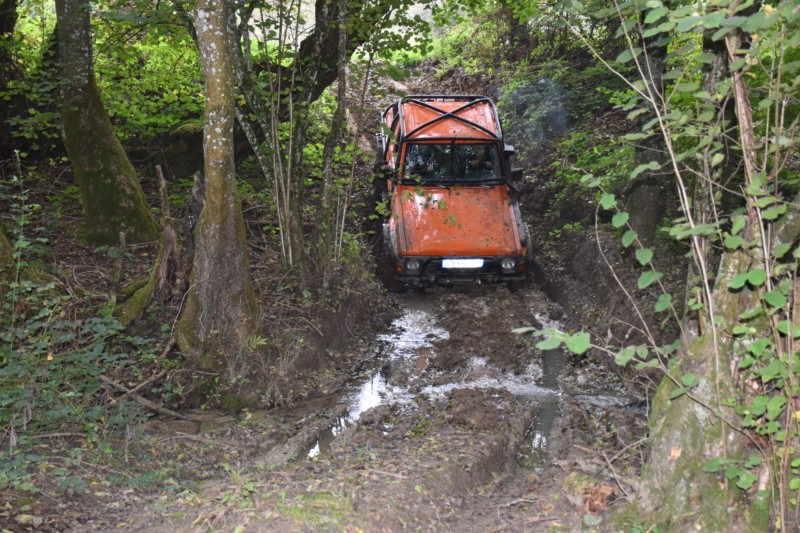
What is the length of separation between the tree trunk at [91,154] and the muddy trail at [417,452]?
11.6 feet

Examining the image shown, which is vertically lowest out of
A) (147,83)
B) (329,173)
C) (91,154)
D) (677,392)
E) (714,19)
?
(677,392)

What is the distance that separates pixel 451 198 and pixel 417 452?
5229mm

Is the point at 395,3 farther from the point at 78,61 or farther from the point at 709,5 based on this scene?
the point at 709,5

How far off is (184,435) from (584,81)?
497 inches

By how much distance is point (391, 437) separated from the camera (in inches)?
186

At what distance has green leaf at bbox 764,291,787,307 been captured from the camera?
256cm


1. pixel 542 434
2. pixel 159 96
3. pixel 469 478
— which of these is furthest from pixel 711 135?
pixel 159 96

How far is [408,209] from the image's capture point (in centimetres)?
871

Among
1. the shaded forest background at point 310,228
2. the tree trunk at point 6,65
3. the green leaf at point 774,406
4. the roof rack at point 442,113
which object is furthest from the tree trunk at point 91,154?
the green leaf at point 774,406

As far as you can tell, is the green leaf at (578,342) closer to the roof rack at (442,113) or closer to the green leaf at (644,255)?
the green leaf at (644,255)

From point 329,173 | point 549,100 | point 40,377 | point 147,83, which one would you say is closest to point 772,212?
point 40,377

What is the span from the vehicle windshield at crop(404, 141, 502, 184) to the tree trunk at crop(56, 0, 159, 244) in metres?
3.93

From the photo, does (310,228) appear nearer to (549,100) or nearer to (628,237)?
(628,237)

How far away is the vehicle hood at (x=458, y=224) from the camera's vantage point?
8.23 metres
